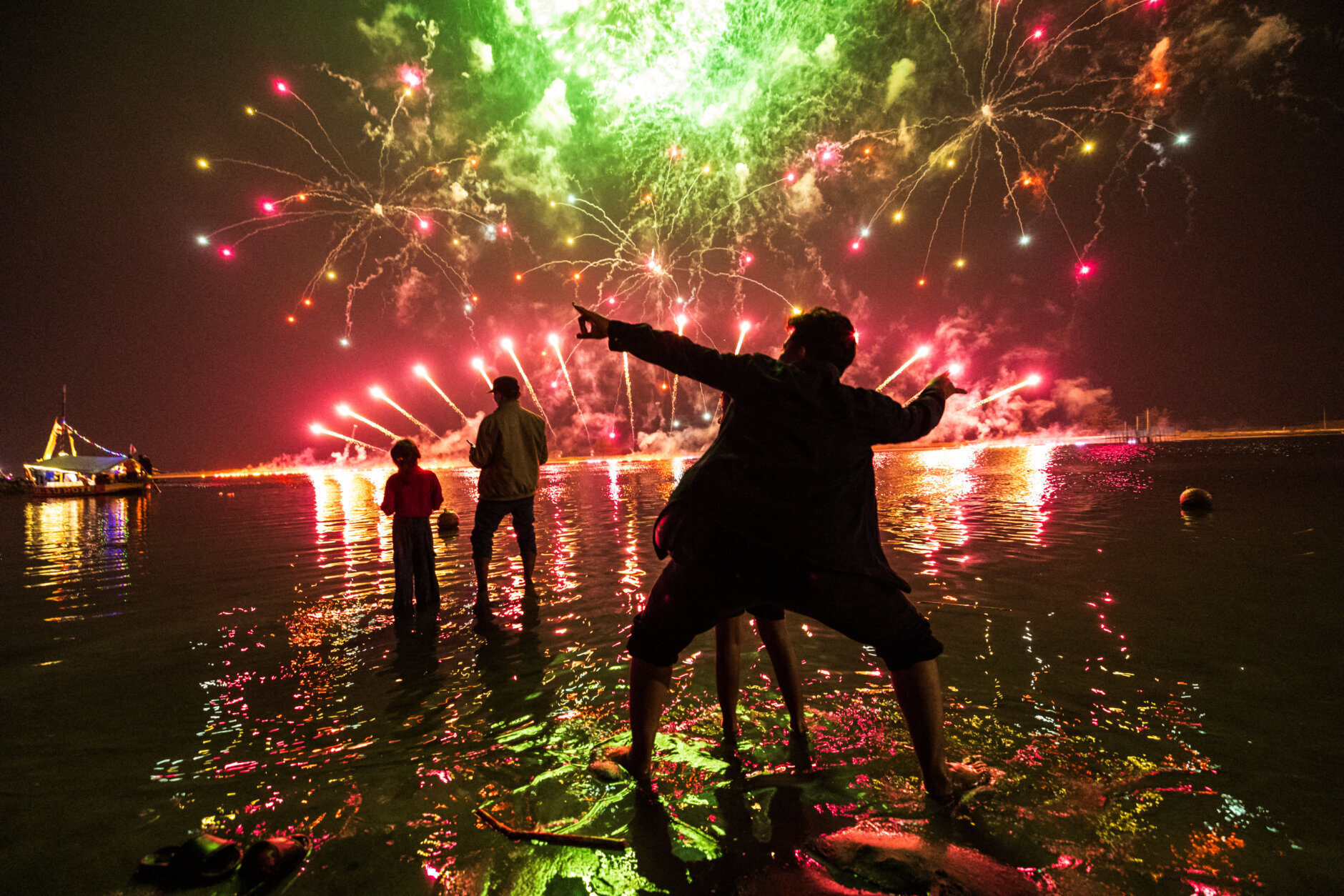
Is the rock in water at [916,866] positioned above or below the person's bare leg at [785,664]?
below

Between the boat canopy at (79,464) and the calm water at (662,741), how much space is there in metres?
51.9

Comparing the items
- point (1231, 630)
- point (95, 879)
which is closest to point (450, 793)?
point (95, 879)

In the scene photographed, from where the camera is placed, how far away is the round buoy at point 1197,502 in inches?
497

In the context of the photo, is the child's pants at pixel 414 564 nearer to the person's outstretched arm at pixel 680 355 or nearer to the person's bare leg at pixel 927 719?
the person's outstretched arm at pixel 680 355

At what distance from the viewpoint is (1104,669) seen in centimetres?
397

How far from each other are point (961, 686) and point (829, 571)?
7.53 feet

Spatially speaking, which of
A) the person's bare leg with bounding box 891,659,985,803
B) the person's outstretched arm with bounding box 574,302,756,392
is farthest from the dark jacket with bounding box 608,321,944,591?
the person's bare leg with bounding box 891,659,985,803

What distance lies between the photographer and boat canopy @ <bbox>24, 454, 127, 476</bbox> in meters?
43.3

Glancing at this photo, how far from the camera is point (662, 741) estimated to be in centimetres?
313

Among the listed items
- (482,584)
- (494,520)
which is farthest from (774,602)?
(494,520)

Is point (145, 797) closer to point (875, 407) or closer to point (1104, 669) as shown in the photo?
point (875, 407)

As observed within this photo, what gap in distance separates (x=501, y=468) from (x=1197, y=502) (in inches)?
623

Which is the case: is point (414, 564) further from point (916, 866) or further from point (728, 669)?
point (916, 866)

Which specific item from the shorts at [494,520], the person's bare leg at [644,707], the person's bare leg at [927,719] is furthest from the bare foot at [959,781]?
the shorts at [494,520]
